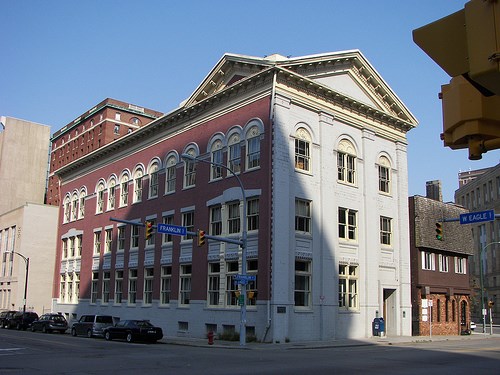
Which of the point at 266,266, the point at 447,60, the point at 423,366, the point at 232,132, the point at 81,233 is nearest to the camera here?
the point at 447,60

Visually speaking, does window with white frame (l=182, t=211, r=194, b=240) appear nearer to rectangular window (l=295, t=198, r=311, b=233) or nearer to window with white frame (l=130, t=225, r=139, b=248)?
window with white frame (l=130, t=225, r=139, b=248)

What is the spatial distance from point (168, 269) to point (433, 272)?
20692 mm

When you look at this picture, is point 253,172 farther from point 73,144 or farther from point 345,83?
point 73,144

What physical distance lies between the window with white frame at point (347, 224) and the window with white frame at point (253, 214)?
20.4 feet

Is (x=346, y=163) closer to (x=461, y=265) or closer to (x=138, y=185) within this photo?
(x=461, y=265)

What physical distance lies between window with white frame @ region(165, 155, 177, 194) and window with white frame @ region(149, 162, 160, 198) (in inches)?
59.3

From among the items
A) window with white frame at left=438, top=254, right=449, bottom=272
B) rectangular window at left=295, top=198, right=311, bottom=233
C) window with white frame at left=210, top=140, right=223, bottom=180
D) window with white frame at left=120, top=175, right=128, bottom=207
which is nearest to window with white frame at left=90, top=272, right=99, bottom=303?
window with white frame at left=120, top=175, right=128, bottom=207

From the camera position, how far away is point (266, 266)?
31.9 meters

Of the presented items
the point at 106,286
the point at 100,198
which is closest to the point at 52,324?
the point at 106,286

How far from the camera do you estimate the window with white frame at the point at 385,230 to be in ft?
131

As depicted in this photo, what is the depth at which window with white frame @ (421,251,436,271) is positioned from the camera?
43.3 m

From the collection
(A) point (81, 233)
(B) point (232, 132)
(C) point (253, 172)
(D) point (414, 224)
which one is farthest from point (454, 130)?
(A) point (81, 233)

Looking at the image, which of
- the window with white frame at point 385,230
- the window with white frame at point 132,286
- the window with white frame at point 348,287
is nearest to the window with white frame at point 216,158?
the window with white frame at point 348,287

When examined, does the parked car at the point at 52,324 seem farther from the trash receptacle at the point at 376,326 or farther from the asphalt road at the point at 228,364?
the trash receptacle at the point at 376,326
